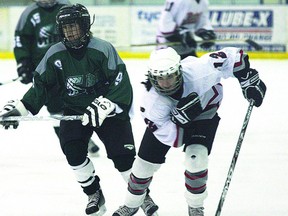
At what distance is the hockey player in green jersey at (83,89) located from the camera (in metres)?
3.44

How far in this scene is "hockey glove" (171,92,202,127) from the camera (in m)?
3.22

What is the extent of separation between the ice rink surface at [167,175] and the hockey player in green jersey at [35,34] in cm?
40

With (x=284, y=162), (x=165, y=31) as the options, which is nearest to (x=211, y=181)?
(x=284, y=162)

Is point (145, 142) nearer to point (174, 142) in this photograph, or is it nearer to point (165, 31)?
point (174, 142)

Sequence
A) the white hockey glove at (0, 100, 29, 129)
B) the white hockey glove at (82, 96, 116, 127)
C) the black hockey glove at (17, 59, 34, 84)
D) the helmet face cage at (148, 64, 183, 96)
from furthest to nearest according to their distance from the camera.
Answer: the black hockey glove at (17, 59, 34, 84) → the white hockey glove at (0, 100, 29, 129) → the white hockey glove at (82, 96, 116, 127) → the helmet face cage at (148, 64, 183, 96)

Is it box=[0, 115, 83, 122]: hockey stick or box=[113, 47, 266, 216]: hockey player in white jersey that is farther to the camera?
box=[0, 115, 83, 122]: hockey stick

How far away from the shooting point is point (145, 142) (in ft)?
11.0

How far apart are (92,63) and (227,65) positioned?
570 mm

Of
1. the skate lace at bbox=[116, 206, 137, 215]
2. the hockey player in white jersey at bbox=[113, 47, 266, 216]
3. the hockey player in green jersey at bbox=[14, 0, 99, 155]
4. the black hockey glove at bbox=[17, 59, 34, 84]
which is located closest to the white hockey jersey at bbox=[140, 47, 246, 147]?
the hockey player in white jersey at bbox=[113, 47, 266, 216]

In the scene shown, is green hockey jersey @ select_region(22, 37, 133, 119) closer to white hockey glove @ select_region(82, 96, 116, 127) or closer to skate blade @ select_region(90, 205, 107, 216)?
white hockey glove @ select_region(82, 96, 116, 127)

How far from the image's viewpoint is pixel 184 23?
6129 millimetres

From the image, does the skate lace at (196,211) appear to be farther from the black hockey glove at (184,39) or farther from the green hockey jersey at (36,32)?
the black hockey glove at (184,39)

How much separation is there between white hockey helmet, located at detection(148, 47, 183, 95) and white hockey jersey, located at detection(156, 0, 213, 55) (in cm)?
284

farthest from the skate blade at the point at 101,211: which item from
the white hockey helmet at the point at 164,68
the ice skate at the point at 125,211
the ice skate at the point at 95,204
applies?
the white hockey helmet at the point at 164,68
